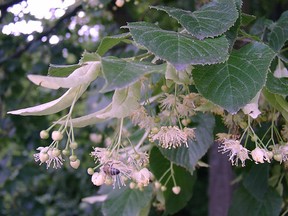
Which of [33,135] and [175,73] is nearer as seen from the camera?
[175,73]

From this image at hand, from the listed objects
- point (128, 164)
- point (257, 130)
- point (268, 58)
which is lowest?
point (257, 130)

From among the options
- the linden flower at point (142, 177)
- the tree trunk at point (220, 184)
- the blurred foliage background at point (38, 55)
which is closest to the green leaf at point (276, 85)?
the linden flower at point (142, 177)

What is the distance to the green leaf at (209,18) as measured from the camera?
2.18 feet

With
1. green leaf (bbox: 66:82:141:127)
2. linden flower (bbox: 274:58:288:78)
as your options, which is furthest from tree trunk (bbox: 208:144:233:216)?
green leaf (bbox: 66:82:141:127)

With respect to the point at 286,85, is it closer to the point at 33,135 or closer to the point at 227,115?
the point at 227,115

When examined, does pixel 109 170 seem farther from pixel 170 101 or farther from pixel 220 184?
pixel 220 184

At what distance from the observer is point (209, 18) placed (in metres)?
0.72

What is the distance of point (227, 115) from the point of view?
87 centimetres

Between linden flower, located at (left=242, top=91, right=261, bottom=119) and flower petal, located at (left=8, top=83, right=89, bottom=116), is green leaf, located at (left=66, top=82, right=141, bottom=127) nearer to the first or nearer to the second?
flower petal, located at (left=8, top=83, right=89, bottom=116)

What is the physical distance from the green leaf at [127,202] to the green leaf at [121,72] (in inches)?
23.5

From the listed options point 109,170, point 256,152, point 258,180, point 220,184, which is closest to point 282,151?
point 256,152

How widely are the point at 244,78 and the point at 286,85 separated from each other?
0.26 ft

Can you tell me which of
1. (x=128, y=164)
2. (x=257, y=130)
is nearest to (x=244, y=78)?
(x=128, y=164)

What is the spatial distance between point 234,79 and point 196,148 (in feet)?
1.23
